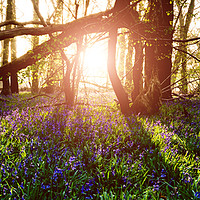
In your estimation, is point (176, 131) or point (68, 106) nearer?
point (176, 131)

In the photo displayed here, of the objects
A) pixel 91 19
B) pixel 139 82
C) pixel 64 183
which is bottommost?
pixel 64 183

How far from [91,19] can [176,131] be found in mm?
5011

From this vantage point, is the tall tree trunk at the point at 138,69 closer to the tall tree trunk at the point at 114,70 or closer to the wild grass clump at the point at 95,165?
the tall tree trunk at the point at 114,70

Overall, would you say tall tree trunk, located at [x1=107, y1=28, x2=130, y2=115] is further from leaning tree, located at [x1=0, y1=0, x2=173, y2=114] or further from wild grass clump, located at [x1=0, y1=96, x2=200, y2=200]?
wild grass clump, located at [x1=0, y1=96, x2=200, y2=200]

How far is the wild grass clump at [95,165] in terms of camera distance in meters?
2.04

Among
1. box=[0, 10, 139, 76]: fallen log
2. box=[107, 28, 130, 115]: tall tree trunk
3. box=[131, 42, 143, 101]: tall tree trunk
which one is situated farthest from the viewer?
box=[131, 42, 143, 101]: tall tree trunk

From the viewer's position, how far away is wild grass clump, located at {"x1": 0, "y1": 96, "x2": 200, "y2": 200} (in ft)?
6.70

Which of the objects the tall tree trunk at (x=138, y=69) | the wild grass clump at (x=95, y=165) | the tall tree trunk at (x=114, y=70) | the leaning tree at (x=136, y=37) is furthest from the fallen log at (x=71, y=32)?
the wild grass clump at (x=95, y=165)

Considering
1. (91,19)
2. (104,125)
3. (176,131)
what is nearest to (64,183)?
(104,125)

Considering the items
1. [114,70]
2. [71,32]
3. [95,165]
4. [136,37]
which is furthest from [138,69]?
[95,165]

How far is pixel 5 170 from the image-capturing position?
218 centimetres

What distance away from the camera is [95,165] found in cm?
275

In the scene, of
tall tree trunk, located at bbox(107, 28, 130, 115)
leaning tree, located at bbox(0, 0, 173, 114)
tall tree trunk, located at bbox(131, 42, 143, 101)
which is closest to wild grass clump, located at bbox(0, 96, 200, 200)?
tall tree trunk, located at bbox(107, 28, 130, 115)

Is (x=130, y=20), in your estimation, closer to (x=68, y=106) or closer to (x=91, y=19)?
(x=91, y=19)
